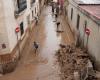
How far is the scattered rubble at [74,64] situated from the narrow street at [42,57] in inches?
21.0

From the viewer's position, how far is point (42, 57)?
15.8 m

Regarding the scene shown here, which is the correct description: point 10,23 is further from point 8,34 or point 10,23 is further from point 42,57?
point 42,57

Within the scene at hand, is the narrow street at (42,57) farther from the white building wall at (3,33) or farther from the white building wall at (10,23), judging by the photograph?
the white building wall at (10,23)

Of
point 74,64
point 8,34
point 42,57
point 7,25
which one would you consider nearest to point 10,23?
point 7,25

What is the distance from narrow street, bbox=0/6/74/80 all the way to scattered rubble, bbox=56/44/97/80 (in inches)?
21.0

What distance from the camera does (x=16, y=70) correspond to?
13633mm

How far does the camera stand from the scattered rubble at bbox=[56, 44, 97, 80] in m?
11.1

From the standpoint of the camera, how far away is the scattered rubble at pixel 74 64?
1114cm

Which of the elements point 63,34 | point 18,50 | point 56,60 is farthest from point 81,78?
point 63,34

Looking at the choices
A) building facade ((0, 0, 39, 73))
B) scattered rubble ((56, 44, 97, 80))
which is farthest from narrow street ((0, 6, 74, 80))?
building facade ((0, 0, 39, 73))

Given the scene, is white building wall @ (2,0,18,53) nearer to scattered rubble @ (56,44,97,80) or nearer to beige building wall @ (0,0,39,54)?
beige building wall @ (0,0,39,54)

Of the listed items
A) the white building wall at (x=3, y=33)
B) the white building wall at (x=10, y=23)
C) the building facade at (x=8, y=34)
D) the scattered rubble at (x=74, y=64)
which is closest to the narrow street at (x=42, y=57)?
the scattered rubble at (x=74, y=64)

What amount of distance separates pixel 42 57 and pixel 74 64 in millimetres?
3724

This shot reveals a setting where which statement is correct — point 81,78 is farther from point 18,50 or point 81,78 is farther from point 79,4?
point 79,4
